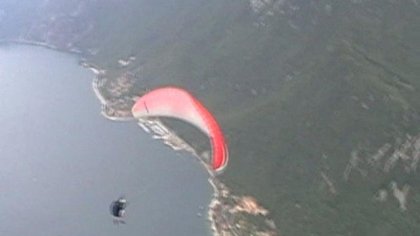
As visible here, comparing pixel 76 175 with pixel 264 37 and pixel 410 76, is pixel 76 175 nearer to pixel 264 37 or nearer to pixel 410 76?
pixel 264 37

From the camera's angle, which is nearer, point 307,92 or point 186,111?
point 186,111

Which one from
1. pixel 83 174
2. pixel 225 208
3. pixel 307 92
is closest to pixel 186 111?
pixel 225 208

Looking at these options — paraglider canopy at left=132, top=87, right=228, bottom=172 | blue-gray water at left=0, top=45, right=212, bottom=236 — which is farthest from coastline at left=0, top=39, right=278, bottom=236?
paraglider canopy at left=132, top=87, right=228, bottom=172

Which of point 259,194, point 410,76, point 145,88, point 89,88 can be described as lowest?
point 89,88

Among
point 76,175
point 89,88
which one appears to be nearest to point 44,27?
point 89,88

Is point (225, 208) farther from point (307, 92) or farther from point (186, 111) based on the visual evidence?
point (186, 111)

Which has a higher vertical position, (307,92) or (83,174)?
(307,92)
